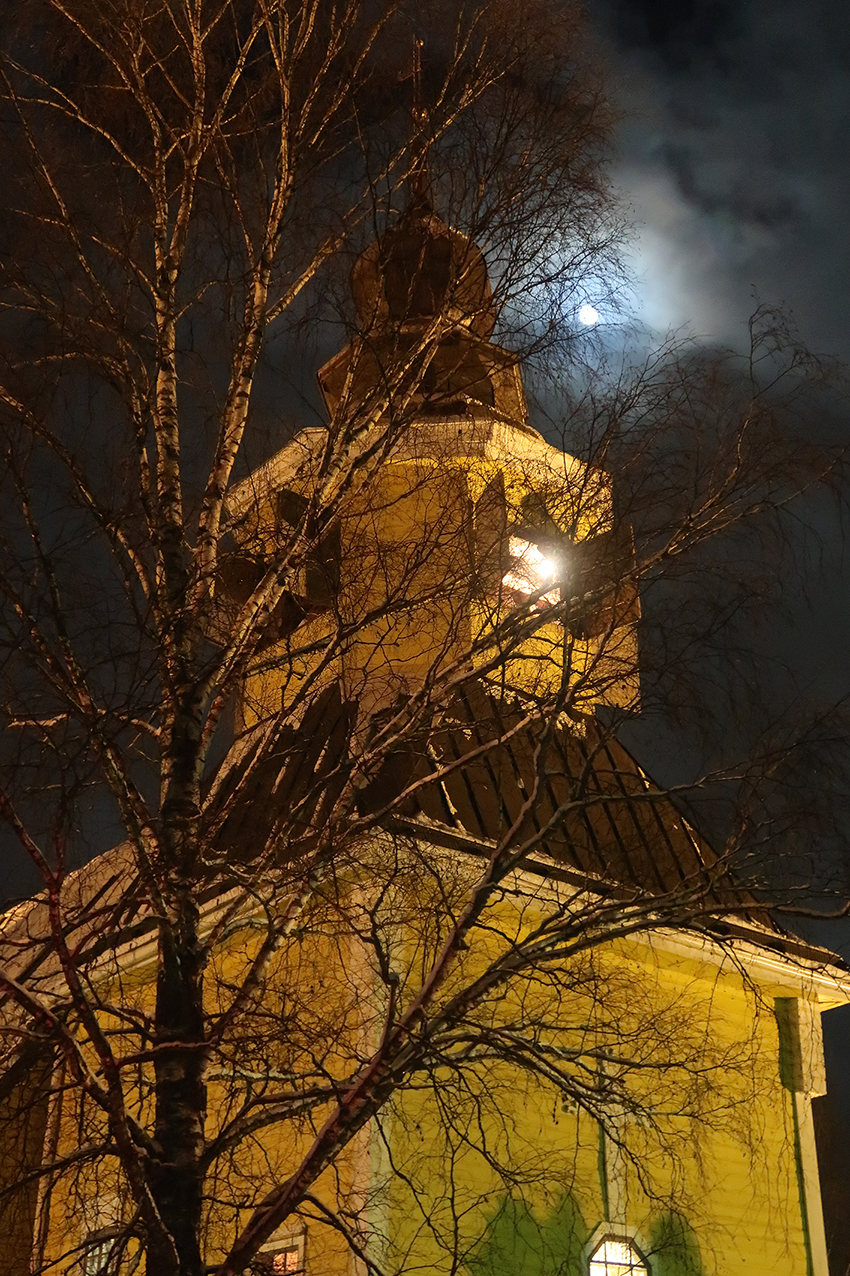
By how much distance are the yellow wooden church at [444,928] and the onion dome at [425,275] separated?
0.03 meters

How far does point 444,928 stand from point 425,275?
11.2 ft

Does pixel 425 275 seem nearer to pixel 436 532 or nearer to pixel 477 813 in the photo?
pixel 436 532

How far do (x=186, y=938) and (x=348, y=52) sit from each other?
405 cm

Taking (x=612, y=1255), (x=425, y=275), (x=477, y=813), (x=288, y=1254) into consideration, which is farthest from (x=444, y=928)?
(x=425, y=275)

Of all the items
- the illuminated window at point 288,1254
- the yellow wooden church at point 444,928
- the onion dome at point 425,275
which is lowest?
the illuminated window at point 288,1254

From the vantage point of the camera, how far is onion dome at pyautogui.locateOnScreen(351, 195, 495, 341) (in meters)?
5.78

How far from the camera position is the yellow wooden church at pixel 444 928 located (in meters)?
5.13

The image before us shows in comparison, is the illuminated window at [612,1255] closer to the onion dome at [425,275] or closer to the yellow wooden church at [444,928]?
the yellow wooden church at [444,928]

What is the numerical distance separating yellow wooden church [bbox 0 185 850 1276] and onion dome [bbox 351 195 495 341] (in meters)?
0.03

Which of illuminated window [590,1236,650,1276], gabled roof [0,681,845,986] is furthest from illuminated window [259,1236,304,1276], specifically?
gabled roof [0,681,845,986]

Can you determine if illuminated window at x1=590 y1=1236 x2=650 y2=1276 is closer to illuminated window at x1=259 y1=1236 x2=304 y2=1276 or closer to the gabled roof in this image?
illuminated window at x1=259 y1=1236 x2=304 y2=1276

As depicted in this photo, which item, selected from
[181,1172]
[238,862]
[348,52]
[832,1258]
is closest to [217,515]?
[238,862]

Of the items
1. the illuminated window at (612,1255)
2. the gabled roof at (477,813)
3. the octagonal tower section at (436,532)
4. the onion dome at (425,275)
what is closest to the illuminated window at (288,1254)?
the illuminated window at (612,1255)

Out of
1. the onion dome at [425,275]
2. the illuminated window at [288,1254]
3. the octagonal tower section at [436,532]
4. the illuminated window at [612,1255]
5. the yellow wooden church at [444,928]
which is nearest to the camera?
the yellow wooden church at [444,928]
